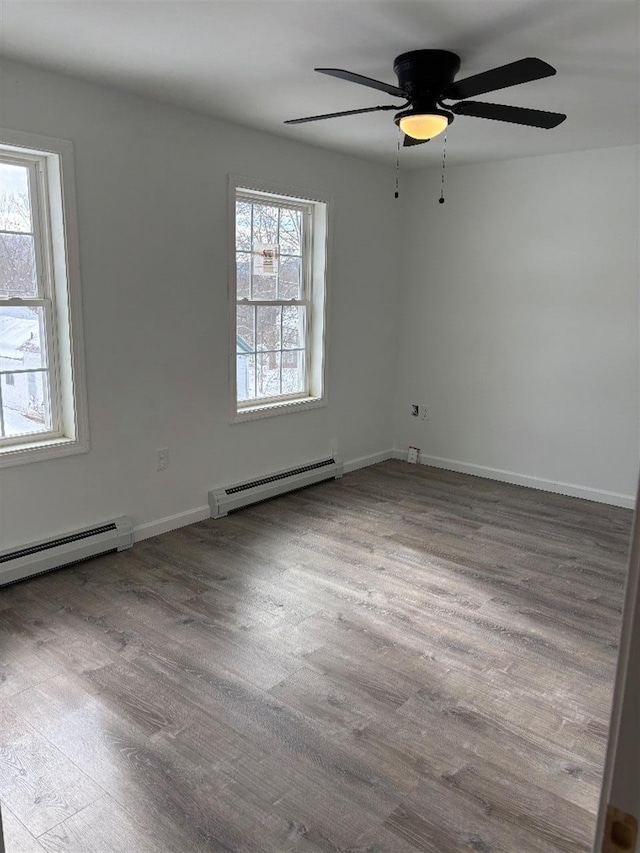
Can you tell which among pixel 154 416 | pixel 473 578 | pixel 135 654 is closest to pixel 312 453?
pixel 154 416

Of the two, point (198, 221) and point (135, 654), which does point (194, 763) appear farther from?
point (198, 221)

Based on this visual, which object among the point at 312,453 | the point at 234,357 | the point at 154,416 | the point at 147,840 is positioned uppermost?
the point at 234,357

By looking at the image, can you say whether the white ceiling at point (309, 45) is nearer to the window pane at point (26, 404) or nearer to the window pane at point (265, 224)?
the window pane at point (265, 224)

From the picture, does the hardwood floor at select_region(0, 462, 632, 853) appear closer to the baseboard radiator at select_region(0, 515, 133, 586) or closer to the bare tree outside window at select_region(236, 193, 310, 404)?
the baseboard radiator at select_region(0, 515, 133, 586)

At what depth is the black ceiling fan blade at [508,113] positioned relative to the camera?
257cm

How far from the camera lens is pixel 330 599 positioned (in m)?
3.14

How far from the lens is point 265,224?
4.37 m

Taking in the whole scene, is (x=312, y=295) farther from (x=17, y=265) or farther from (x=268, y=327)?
(x=17, y=265)

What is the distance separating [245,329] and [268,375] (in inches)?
16.8

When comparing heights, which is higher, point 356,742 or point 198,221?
point 198,221

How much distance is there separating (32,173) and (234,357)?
1569 millimetres

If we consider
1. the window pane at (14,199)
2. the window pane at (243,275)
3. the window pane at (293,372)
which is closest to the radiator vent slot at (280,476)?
the window pane at (293,372)

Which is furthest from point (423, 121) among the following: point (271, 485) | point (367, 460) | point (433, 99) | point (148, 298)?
point (367, 460)

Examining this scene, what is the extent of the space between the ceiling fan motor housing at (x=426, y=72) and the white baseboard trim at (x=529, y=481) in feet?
10.2
